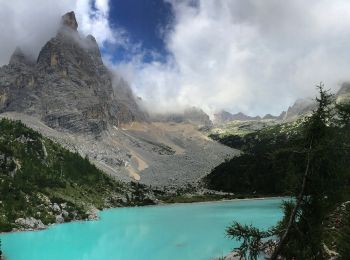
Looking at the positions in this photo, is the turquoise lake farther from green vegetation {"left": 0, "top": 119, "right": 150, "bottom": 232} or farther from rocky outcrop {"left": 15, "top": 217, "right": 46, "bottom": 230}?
green vegetation {"left": 0, "top": 119, "right": 150, "bottom": 232}

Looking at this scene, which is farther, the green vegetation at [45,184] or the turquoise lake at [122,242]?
the green vegetation at [45,184]

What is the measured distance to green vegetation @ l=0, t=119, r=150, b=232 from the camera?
92375 millimetres

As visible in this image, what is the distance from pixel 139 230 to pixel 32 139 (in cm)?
9287

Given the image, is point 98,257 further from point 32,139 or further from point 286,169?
point 32,139

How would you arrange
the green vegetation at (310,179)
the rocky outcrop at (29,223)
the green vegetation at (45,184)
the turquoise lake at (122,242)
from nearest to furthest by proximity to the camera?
→ the green vegetation at (310,179), the turquoise lake at (122,242), the rocky outcrop at (29,223), the green vegetation at (45,184)

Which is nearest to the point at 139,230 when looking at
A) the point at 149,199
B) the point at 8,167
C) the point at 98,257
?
the point at 98,257

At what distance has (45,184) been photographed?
12525 cm

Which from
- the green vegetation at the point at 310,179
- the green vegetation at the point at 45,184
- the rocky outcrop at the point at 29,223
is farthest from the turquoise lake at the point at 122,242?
the green vegetation at the point at 310,179

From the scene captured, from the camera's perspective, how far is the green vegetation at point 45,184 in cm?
9238

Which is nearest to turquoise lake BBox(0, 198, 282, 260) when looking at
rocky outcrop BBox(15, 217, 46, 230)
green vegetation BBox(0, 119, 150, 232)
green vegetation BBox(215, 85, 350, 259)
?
rocky outcrop BBox(15, 217, 46, 230)

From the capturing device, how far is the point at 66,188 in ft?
447

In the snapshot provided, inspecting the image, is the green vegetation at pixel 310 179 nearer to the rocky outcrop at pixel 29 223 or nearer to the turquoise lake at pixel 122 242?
the turquoise lake at pixel 122 242

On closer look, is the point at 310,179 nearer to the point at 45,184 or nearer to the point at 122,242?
the point at 122,242

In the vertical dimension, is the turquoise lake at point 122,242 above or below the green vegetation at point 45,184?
below
